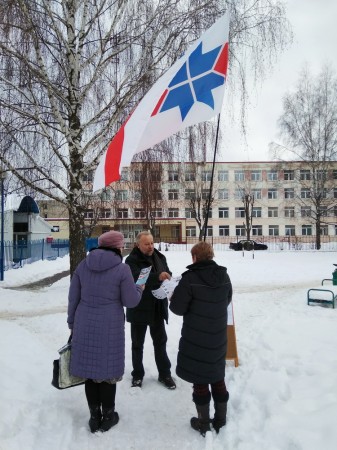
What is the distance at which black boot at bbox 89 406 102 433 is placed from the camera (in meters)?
3.35

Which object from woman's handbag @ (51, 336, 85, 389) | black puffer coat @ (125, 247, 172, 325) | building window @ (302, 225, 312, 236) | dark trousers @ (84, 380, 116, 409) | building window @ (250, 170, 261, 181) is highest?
building window @ (250, 170, 261, 181)

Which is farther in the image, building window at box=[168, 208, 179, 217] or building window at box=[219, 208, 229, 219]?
building window at box=[219, 208, 229, 219]

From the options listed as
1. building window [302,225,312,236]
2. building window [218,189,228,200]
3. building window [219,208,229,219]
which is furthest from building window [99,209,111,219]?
building window [302,225,312,236]

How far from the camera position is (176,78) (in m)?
4.18

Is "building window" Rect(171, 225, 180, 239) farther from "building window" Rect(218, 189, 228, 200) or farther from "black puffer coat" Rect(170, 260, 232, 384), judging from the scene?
"black puffer coat" Rect(170, 260, 232, 384)

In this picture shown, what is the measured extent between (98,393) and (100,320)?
2.51 feet

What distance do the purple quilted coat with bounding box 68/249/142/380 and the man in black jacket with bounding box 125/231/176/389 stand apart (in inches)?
37.0

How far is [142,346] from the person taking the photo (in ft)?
14.4

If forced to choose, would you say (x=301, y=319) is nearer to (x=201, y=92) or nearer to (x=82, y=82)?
(x=201, y=92)

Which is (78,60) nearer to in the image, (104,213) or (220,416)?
(220,416)

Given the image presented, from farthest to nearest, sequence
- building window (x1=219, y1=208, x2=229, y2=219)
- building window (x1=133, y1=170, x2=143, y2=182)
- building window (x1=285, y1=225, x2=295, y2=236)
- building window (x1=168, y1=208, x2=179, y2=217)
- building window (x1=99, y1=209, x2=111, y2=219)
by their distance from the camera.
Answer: building window (x1=219, y1=208, x2=229, y2=219)
building window (x1=285, y1=225, x2=295, y2=236)
building window (x1=168, y1=208, x2=179, y2=217)
building window (x1=99, y1=209, x2=111, y2=219)
building window (x1=133, y1=170, x2=143, y2=182)

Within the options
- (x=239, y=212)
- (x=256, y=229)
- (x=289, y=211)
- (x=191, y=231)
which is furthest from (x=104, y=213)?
(x=289, y=211)

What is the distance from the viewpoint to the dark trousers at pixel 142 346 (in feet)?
14.3

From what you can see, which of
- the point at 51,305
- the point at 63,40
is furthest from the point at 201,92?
the point at 51,305
